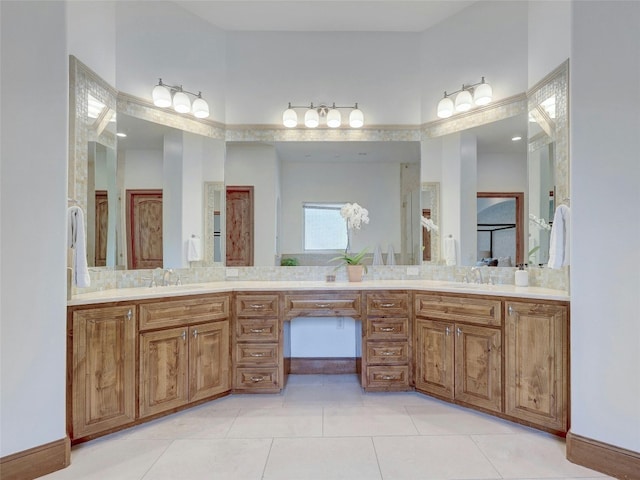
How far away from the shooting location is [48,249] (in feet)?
6.42

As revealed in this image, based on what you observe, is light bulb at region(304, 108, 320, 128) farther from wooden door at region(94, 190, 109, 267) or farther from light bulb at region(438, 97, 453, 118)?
wooden door at region(94, 190, 109, 267)

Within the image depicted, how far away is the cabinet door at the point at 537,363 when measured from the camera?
2.20 m

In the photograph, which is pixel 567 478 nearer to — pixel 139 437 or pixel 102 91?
pixel 139 437

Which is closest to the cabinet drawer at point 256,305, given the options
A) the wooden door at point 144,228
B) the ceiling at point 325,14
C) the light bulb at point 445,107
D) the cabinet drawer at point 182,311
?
the cabinet drawer at point 182,311

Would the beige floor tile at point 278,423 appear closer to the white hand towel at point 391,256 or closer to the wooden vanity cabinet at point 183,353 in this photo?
the wooden vanity cabinet at point 183,353

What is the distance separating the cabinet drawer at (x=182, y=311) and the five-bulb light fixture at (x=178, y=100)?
5.46ft

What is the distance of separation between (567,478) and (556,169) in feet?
6.33

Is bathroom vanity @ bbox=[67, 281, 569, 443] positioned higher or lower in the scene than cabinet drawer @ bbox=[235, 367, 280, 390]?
higher

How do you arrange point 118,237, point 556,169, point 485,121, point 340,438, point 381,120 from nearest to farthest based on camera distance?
1. point 340,438
2. point 556,169
3. point 118,237
4. point 485,121
5. point 381,120

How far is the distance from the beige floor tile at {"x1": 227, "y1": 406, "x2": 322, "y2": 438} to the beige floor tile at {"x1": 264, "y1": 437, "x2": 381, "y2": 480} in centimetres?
10

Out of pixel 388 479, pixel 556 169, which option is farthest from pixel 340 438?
pixel 556 169

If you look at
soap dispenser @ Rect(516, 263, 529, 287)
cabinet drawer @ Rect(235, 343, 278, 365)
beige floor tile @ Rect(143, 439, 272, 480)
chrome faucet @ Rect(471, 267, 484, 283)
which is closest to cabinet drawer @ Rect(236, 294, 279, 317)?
cabinet drawer @ Rect(235, 343, 278, 365)

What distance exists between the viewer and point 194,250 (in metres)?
3.25

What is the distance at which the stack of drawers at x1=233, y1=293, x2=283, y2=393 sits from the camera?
9.45 feet
